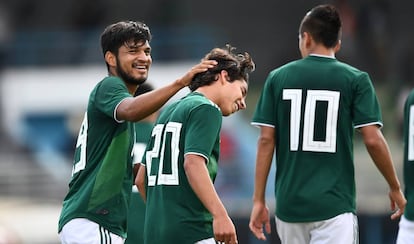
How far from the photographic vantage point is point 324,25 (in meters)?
8.09

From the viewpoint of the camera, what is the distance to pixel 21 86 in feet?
81.0

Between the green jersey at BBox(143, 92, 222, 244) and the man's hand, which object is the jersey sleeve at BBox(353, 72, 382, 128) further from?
the man's hand

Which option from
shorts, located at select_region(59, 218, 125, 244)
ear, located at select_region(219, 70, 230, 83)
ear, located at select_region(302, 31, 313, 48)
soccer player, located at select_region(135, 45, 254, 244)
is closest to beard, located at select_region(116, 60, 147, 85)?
soccer player, located at select_region(135, 45, 254, 244)

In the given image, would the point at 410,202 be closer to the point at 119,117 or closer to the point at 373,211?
the point at 119,117

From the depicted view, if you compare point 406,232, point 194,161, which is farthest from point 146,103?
point 406,232

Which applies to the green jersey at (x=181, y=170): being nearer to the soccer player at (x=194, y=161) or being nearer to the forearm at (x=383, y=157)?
the soccer player at (x=194, y=161)

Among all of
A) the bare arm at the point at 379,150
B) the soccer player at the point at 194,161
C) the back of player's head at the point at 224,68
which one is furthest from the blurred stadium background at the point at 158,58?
the soccer player at the point at 194,161

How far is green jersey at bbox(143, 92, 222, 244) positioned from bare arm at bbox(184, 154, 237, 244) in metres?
0.07

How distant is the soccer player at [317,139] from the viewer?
7945 millimetres

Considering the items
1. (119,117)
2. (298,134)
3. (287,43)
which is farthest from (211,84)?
(287,43)

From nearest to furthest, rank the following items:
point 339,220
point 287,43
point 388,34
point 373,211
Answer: point 339,220, point 373,211, point 388,34, point 287,43

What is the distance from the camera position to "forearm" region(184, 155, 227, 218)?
6758 millimetres

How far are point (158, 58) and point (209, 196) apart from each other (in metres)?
18.0

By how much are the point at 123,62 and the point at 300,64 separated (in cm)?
133
